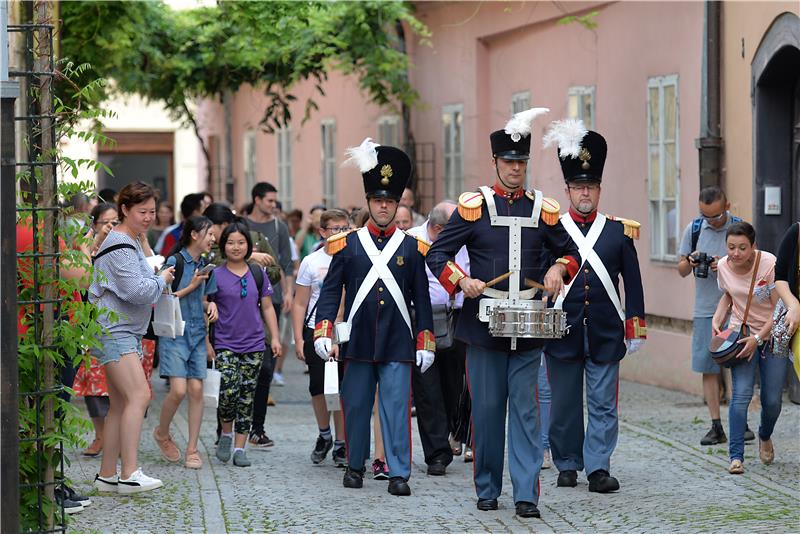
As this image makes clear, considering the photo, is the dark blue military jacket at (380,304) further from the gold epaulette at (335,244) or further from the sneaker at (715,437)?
the sneaker at (715,437)

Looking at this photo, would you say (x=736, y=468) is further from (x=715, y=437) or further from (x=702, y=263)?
(x=702, y=263)

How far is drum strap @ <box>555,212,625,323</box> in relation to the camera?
9438mm

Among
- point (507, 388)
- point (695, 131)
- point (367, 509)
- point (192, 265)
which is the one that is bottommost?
point (367, 509)

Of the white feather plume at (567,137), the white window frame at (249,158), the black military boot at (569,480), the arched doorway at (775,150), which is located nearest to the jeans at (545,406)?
the black military boot at (569,480)

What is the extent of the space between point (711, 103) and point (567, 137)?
505 centimetres

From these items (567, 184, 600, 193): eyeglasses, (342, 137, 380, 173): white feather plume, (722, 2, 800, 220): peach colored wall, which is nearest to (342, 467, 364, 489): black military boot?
(342, 137, 380, 173): white feather plume

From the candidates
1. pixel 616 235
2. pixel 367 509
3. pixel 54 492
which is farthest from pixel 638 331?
pixel 54 492

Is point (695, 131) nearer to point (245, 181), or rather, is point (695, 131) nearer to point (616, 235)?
point (616, 235)

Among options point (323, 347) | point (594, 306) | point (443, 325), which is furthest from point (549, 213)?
point (443, 325)

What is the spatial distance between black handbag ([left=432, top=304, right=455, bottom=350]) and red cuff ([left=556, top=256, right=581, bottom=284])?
A: 1.97 metres

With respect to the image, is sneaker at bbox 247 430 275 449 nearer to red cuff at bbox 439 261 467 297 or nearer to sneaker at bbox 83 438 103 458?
sneaker at bbox 83 438 103 458

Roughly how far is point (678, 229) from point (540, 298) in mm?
6530

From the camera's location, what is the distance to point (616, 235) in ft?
31.2

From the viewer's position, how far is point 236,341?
10.8 m
